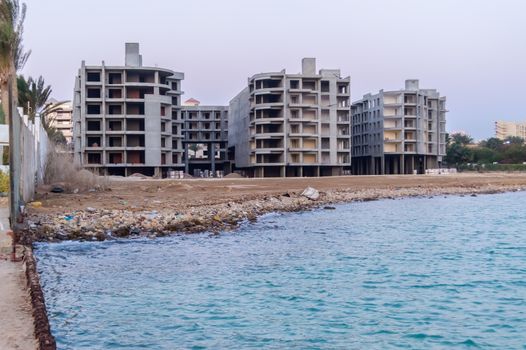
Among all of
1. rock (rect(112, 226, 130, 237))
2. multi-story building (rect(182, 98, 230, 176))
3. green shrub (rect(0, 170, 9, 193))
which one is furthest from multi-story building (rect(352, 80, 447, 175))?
rock (rect(112, 226, 130, 237))

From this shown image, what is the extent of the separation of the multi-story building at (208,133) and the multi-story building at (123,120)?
104ft

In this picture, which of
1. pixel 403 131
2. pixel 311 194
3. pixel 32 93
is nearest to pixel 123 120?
pixel 32 93

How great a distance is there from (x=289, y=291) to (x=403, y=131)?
8966cm

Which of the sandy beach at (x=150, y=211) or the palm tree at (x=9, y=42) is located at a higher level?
the palm tree at (x=9, y=42)

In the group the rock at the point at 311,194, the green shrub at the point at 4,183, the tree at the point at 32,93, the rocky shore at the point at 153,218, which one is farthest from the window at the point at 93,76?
the green shrub at the point at 4,183

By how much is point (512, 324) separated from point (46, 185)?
3199 centimetres

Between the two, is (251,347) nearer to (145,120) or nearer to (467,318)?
(467,318)

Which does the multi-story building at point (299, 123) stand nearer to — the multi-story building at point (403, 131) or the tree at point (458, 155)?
the multi-story building at point (403, 131)

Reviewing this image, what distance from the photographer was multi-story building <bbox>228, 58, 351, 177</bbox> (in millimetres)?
83625

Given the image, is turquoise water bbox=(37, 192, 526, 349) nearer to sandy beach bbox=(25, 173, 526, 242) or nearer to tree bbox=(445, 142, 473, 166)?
sandy beach bbox=(25, 173, 526, 242)

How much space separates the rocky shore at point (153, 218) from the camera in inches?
794

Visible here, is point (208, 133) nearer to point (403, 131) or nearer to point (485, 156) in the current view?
point (403, 131)

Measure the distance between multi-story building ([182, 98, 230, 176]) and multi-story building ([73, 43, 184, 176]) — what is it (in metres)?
31.6

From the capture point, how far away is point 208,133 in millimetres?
113438
